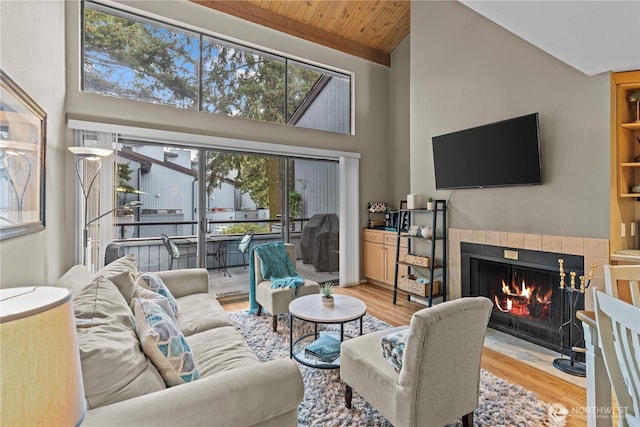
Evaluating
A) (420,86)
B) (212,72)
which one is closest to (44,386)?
(212,72)

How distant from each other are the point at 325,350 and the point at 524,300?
2.11 meters

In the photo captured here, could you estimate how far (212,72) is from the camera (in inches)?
163

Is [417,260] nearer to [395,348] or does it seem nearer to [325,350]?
[325,350]

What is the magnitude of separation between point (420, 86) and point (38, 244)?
14.3 feet

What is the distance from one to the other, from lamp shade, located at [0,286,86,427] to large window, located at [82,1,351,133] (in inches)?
146

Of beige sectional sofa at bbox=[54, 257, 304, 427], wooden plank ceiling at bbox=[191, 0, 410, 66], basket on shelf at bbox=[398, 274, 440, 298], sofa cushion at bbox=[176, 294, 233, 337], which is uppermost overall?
wooden plank ceiling at bbox=[191, 0, 410, 66]

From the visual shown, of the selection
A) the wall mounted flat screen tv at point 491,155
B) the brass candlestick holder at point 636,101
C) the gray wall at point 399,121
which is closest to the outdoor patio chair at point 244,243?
the gray wall at point 399,121

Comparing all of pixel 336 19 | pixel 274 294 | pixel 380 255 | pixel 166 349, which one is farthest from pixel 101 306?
pixel 336 19

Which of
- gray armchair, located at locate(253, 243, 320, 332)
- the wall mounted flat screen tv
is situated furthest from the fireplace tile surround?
gray armchair, located at locate(253, 243, 320, 332)

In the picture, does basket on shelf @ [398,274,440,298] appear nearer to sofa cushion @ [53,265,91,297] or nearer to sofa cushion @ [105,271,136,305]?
sofa cushion @ [105,271,136,305]

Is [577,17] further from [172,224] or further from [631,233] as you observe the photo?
[172,224]

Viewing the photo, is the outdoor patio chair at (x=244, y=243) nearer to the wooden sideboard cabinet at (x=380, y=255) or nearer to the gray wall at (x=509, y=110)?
the wooden sideboard cabinet at (x=380, y=255)

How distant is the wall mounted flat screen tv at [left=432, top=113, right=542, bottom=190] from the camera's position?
9.60ft

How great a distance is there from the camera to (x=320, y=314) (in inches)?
99.0
